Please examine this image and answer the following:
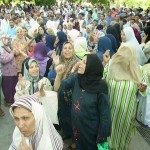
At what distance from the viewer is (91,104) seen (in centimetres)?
320

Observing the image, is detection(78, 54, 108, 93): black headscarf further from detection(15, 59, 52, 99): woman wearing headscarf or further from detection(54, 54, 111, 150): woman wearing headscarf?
detection(15, 59, 52, 99): woman wearing headscarf

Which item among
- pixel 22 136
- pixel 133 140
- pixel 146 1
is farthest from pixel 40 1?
pixel 22 136

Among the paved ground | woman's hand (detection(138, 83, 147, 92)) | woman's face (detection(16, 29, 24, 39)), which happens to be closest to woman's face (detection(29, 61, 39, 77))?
the paved ground

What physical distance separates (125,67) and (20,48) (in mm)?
3620

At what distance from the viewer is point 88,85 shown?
127 inches

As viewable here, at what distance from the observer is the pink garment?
5.95m

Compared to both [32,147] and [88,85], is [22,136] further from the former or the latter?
[88,85]

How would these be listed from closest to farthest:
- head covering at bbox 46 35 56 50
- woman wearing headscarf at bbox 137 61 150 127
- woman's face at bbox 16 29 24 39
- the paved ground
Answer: the paved ground
woman wearing headscarf at bbox 137 61 150 127
head covering at bbox 46 35 56 50
woman's face at bbox 16 29 24 39

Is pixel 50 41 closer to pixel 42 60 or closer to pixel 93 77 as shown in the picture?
pixel 42 60

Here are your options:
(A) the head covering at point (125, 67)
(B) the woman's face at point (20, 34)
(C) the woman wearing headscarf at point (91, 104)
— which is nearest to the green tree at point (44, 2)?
(B) the woman's face at point (20, 34)

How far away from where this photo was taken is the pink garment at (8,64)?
5953mm

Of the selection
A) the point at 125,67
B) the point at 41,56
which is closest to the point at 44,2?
the point at 41,56

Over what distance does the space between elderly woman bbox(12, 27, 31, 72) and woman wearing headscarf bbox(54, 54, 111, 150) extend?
3204mm

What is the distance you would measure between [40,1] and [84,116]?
1173 inches
